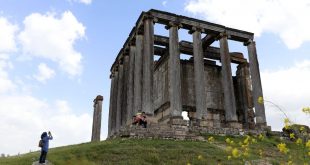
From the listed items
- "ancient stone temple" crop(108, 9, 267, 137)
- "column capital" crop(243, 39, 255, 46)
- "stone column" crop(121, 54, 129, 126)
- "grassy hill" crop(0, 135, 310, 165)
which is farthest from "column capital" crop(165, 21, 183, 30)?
"grassy hill" crop(0, 135, 310, 165)

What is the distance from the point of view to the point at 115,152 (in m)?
17.0

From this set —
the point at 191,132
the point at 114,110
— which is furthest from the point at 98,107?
the point at 191,132

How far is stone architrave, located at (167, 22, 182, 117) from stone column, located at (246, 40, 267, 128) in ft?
27.2

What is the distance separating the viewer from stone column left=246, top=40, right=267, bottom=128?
29.8m

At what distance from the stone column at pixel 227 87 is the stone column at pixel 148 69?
7241 millimetres

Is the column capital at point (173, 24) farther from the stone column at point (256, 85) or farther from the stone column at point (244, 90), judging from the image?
the stone column at point (244, 90)

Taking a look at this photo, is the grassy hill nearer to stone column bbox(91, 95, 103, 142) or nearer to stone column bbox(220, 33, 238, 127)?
stone column bbox(220, 33, 238, 127)

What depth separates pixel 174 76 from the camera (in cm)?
2689

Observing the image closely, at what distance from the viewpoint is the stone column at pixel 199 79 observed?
27.4 metres

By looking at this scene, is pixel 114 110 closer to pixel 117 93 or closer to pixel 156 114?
pixel 117 93

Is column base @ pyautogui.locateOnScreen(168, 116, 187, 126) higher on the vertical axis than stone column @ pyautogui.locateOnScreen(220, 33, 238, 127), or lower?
lower

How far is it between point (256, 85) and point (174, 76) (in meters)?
8.97

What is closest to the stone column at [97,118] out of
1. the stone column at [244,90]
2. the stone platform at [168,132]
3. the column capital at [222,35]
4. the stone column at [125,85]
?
the stone column at [125,85]

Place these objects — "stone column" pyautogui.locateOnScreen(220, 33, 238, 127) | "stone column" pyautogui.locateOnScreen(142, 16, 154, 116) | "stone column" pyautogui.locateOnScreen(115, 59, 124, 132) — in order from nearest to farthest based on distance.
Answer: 1. "stone column" pyautogui.locateOnScreen(142, 16, 154, 116)
2. "stone column" pyautogui.locateOnScreen(220, 33, 238, 127)
3. "stone column" pyautogui.locateOnScreen(115, 59, 124, 132)
